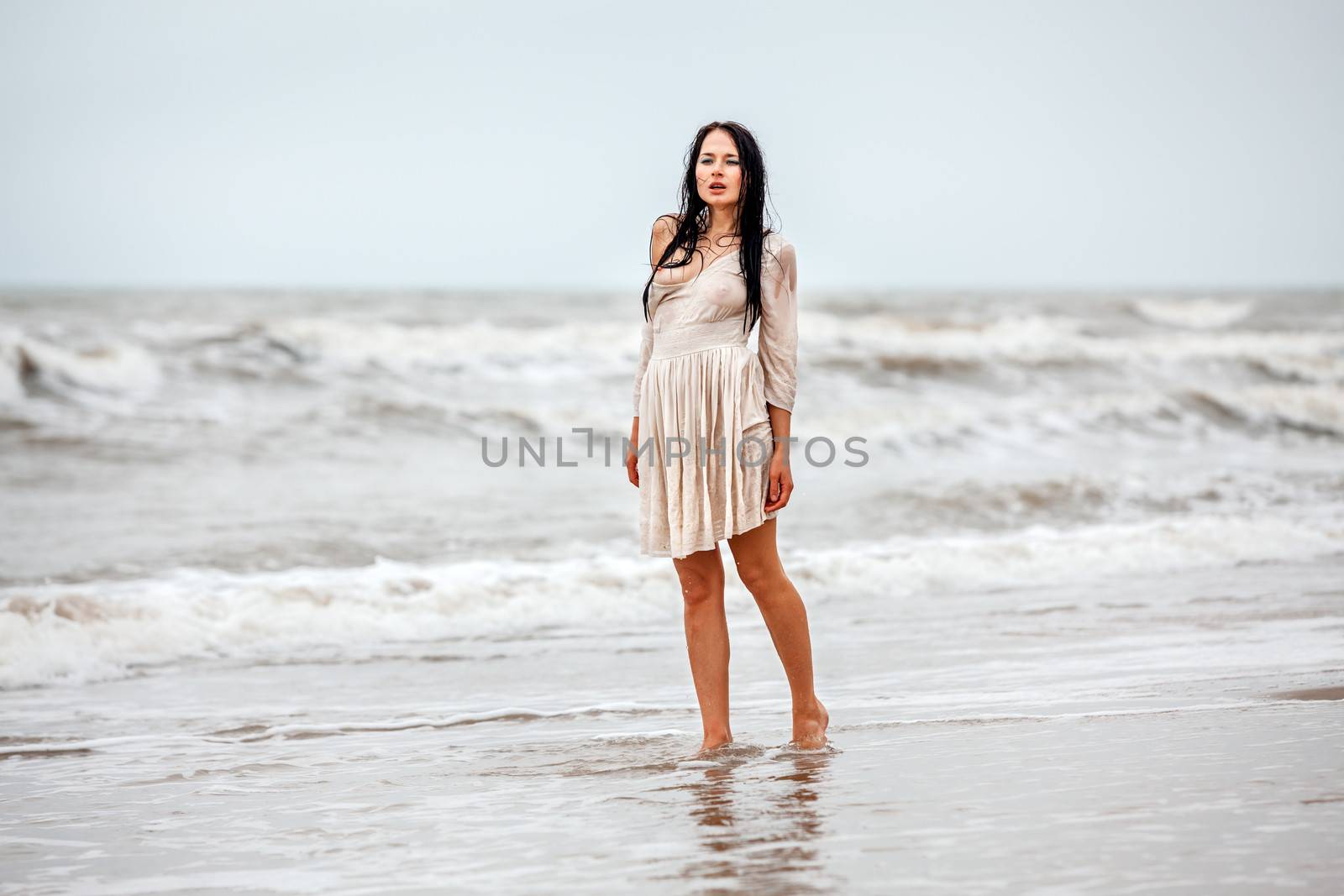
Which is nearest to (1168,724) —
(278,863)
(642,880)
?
(642,880)

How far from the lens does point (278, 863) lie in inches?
110

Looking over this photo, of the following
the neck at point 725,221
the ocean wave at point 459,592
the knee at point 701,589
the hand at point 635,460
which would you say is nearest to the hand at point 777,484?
the knee at point 701,589

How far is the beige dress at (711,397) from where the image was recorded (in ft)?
11.5

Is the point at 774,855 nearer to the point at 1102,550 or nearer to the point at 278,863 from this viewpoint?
the point at 278,863

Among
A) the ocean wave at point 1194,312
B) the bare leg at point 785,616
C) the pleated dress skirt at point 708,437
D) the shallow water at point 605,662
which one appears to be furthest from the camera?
the ocean wave at point 1194,312

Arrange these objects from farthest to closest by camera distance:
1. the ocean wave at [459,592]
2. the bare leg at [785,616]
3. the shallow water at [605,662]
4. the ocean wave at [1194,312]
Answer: the ocean wave at [1194,312], the ocean wave at [459,592], the bare leg at [785,616], the shallow water at [605,662]

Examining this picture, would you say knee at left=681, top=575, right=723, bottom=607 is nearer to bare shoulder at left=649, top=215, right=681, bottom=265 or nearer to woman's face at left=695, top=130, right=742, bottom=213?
bare shoulder at left=649, top=215, right=681, bottom=265

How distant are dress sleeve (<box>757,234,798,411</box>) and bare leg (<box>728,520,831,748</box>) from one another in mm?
370

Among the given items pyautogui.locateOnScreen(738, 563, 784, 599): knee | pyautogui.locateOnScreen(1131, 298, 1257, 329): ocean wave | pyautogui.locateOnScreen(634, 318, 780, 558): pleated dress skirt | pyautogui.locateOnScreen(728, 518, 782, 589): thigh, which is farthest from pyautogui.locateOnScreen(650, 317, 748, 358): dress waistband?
pyautogui.locateOnScreen(1131, 298, 1257, 329): ocean wave

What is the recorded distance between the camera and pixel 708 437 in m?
3.53

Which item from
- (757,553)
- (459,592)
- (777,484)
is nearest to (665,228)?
(777,484)

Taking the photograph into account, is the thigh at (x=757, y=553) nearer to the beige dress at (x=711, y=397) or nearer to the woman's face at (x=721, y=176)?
the beige dress at (x=711, y=397)

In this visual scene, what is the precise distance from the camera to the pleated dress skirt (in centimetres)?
350

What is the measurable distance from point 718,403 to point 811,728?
0.97 meters
